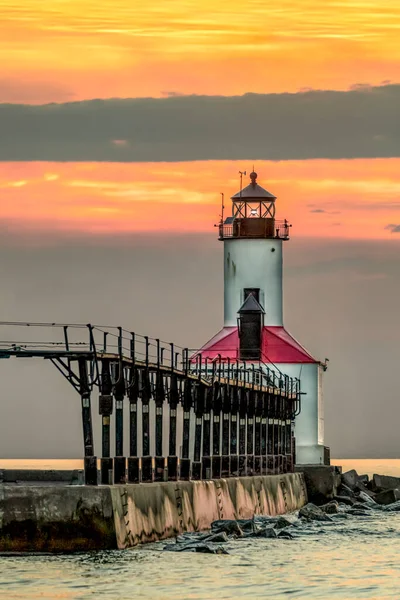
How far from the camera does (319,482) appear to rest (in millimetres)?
79188

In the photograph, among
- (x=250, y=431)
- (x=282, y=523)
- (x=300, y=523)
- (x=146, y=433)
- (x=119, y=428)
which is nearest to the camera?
(x=119, y=428)

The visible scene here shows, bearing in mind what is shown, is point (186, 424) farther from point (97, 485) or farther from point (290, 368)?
point (290, 368)

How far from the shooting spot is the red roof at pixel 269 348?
82.5m

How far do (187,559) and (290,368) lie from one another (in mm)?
39706

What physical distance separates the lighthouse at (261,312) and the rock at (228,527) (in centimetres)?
2845

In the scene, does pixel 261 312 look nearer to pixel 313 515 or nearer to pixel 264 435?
pixel 264 435

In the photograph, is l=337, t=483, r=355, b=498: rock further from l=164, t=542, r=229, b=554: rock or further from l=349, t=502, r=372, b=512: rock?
l=164, t=542, r=229, b=554: rock

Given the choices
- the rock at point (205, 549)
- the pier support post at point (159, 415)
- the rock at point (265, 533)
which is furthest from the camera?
the rock at point (265, 533)

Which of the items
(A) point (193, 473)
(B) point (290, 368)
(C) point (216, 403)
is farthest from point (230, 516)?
(B) point (290, 368)

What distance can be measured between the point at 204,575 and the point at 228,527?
37.1 ft

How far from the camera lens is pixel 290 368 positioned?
3253 inches

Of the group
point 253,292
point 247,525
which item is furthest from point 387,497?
point 247,525

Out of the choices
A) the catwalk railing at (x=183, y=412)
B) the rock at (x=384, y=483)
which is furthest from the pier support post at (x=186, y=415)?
the rock at (x=384, y=483)

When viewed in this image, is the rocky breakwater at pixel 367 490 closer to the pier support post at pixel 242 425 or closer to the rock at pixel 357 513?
the rock at pixel 357 513
